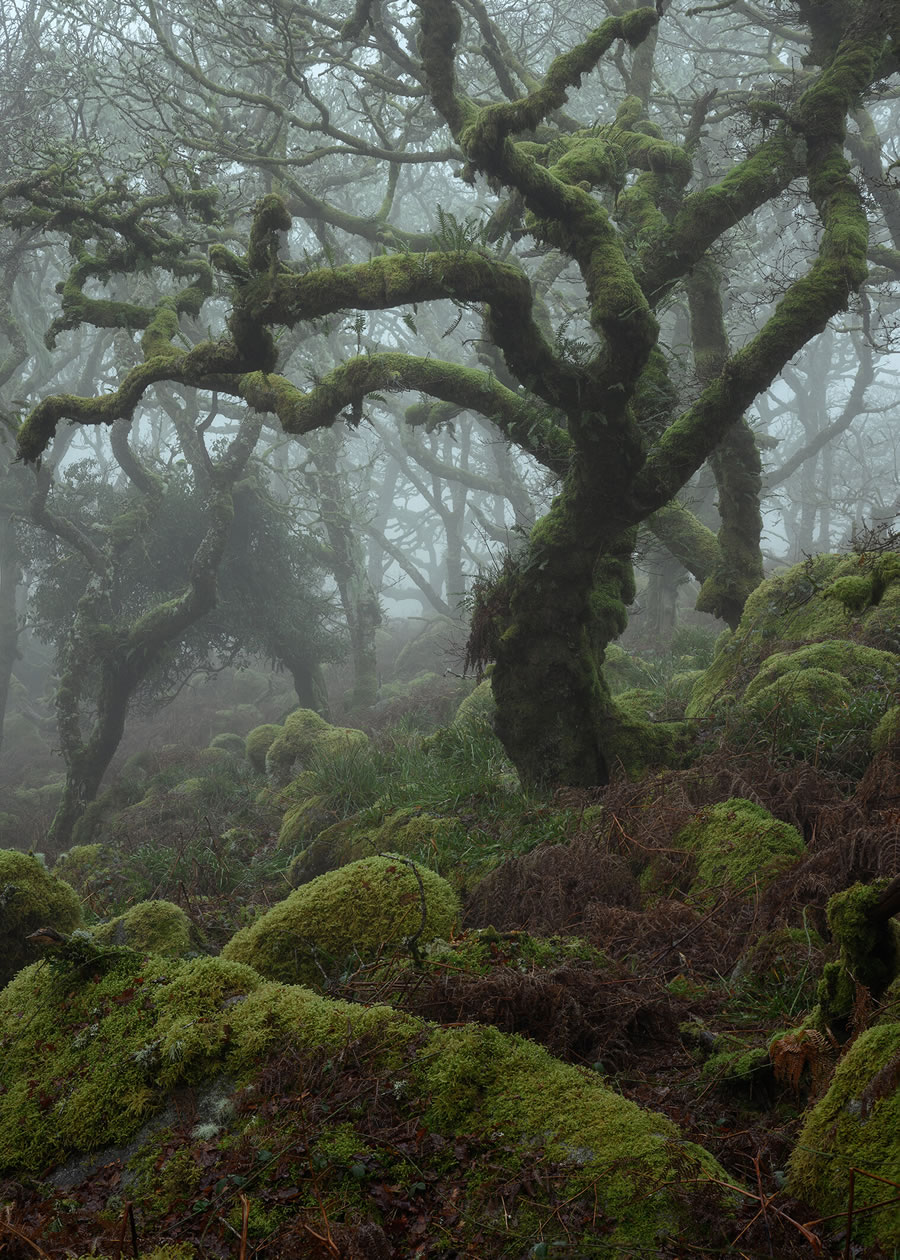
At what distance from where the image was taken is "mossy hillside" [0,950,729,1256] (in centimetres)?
229

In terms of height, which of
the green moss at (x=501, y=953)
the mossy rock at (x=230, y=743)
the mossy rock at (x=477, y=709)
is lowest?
the mossy rock at (x=230, y=743)

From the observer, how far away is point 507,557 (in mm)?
7445

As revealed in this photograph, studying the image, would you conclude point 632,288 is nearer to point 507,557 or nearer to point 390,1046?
point 507,557

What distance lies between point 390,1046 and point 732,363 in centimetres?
588

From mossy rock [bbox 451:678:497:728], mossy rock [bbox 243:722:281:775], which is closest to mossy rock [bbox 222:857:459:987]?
mossy rock [bbox 451:678:497:728]

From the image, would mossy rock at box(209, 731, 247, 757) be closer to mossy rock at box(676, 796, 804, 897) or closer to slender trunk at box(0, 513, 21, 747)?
slender trunk at box(0, 513, 21, 747)

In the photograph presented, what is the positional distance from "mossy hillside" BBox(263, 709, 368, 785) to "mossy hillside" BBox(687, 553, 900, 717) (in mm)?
5425

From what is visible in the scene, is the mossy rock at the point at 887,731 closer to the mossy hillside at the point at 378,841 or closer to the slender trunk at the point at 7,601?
the mossy hillside at the point at 378,841

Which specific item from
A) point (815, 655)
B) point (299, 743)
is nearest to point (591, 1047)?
point (815, 655)

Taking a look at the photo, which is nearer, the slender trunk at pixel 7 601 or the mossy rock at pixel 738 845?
the mossy rock at pixel 738 845

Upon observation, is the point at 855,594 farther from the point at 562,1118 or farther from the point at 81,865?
the point at 81,865

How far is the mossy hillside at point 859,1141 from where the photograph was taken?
2.07 meters

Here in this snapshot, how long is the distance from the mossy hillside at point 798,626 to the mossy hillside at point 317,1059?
17.7 feet

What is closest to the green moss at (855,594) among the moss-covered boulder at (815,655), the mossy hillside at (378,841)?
the moss-covered boulder at (815,655)
